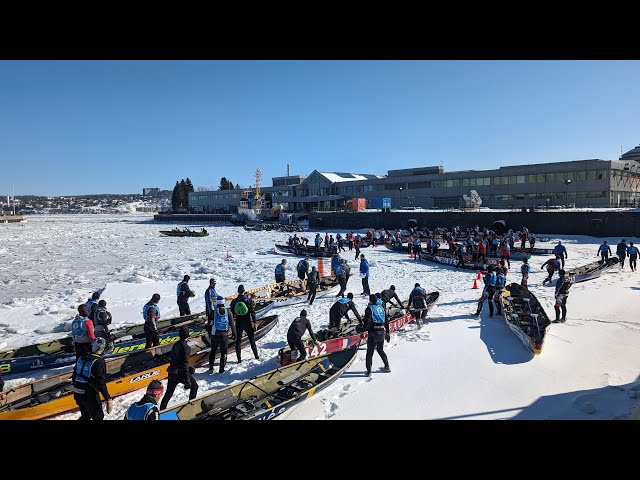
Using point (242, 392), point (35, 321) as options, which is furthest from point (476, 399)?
point (35, 321)

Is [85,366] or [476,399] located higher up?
[85,366]

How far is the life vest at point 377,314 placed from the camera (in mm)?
7129

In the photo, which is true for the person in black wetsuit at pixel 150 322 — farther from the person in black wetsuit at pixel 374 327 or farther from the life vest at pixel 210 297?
the person in black wetsuit at pixel 374 327

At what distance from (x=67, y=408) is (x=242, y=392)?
292 centimetres

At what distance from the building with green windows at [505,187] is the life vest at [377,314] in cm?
3961

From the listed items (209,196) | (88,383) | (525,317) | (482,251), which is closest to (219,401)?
(88,383)

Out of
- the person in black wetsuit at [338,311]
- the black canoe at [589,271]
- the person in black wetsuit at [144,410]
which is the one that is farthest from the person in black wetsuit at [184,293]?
the black canoe at [589,271]

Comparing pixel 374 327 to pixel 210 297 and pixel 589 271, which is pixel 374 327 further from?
pixel 589 271

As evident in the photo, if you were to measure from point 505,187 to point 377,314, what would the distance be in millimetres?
46076

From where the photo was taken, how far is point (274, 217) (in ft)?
202

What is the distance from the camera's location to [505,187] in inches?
1844
